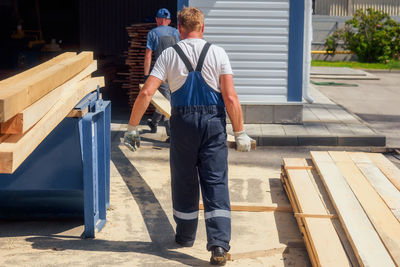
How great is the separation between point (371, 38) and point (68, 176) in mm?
27356

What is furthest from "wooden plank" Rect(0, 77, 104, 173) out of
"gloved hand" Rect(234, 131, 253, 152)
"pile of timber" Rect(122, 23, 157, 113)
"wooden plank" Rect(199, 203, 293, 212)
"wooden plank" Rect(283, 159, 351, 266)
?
"pile of timber" Rect(122, 23, 157, 113)

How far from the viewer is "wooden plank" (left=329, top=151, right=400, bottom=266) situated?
5238mm

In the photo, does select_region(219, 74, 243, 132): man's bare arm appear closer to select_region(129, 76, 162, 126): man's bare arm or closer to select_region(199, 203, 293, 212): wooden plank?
select_region(129, 76, 162, 126): man's bare arm

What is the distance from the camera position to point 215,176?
5.83m

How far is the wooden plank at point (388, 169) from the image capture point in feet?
23.7

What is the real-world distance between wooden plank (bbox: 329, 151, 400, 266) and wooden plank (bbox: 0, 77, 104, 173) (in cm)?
254

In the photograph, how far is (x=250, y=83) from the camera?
1283cm

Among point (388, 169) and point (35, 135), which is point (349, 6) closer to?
point (388, 169)

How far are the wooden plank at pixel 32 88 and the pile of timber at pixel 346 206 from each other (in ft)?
7.53

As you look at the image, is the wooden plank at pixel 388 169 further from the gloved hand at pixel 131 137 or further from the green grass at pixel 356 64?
the green grass at pixel 356 64

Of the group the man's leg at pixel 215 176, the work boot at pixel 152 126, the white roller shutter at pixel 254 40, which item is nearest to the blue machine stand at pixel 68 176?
the man's leg at pixel 215 176

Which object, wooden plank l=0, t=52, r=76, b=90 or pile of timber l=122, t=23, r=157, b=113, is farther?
pile of timber l=122, t=23, r=157, b=113

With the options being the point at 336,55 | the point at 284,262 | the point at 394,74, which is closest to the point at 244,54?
the point at 284,262


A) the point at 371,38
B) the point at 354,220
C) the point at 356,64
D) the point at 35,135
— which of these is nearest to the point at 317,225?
the point at 354,220
